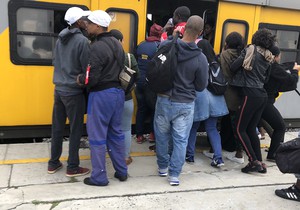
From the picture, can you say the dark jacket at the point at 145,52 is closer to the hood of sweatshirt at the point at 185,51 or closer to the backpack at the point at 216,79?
the backpack at the point at 216,79

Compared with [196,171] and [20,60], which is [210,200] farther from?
[20,60]

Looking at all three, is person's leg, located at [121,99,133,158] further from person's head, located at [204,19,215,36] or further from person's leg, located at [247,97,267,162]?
person's head, located at [204,19,215,36]

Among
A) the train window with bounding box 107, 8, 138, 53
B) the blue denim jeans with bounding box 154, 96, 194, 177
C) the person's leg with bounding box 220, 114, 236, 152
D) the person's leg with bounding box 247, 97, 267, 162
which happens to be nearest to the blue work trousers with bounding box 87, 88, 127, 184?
the blue denim jeans with bounding box 154, 96, 194, 177

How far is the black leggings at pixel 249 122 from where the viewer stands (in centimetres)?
413

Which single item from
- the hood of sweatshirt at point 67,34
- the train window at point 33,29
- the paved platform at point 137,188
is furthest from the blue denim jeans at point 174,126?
the train window at point 33,29

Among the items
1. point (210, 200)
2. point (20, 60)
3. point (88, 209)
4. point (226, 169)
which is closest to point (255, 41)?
point (226, 169)

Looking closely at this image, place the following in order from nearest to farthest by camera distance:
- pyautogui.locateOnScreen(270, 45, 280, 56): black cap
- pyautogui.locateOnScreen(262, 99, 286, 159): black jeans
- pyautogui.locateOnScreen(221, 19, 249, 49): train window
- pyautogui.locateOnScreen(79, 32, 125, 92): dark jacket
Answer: pyautogui.locateOnScreen(79, 32, 125, 92): dark jacket, pyautogui.locateOnScreen(270, 45, 280, 56): black cap, pyautogui.locateOnScreen(262, 99, 286, 159): black jeans, pyautogui.locateOnScreen(221, 19, 249, 49): train window

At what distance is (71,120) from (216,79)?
6.27ft

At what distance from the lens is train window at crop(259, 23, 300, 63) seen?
5645mm

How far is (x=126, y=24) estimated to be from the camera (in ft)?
15.8

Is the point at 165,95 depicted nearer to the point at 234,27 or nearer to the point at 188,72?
the point at 188,72

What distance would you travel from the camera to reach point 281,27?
5617 mm

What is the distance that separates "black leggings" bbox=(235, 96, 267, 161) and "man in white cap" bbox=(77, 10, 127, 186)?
1.58 meters

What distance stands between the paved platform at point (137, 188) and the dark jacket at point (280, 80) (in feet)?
3.69
